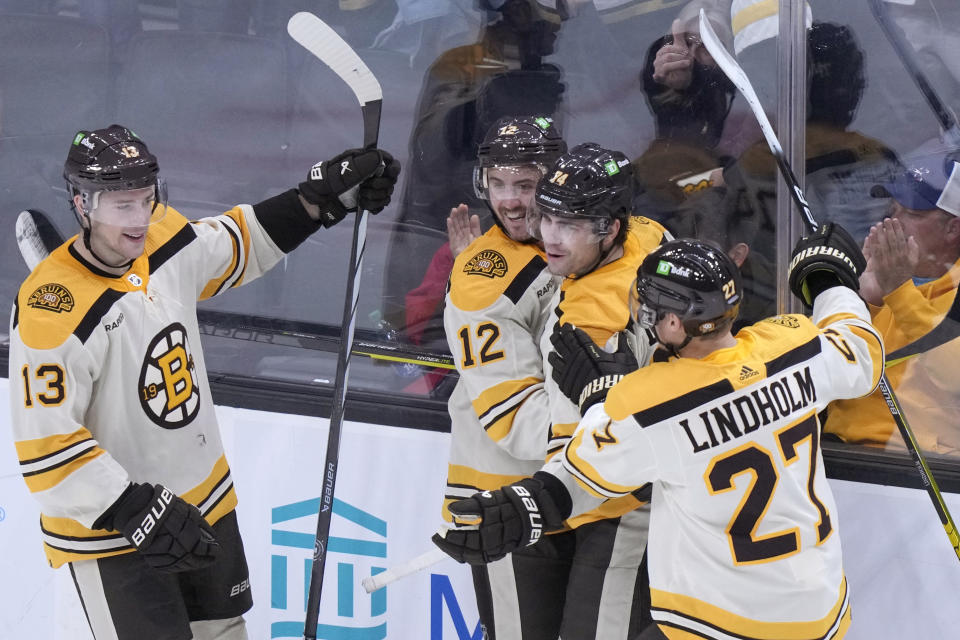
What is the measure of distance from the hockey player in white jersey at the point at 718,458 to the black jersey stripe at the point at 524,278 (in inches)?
12.0

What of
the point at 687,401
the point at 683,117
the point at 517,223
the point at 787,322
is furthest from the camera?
the point at 683,117

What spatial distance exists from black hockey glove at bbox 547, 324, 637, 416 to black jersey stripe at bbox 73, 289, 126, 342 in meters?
0.83

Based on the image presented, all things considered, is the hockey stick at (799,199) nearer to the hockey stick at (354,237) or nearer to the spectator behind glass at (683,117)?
the spectator behind glass at (683,117)

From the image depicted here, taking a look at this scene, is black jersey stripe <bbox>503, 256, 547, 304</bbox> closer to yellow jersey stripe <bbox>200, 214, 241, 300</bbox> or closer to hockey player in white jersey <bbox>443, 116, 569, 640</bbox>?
hockey player in white jersey <bbox>443, 116, 569, 640</bbox>

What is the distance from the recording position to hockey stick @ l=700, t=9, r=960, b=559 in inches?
93.3

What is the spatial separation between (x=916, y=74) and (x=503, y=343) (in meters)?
1.26

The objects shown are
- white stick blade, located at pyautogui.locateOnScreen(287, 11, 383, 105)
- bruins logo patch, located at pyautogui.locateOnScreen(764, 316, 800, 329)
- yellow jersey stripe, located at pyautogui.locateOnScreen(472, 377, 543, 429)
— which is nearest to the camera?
bruins logo patch, located at pyautogui.locateOnScreen(764, 316, 800, 329)

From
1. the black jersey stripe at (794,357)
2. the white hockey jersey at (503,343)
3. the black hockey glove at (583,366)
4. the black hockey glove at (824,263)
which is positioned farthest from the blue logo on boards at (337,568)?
the black jersey stripe at (794,357)

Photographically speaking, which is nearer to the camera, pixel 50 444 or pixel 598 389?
pixel 598 389

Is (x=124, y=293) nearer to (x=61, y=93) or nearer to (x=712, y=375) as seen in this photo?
(x=712, y=375)

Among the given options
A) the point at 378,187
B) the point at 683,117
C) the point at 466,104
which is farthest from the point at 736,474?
the point at 466,104

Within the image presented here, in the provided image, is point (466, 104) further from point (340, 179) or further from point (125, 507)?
point (125, 507)

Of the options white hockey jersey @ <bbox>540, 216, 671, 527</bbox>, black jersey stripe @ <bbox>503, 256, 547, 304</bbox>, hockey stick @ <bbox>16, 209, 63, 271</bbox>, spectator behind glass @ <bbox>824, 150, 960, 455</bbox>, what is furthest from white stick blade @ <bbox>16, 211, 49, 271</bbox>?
spectator behind glass @ <bbox>824, 150, 960, 455</bbox>

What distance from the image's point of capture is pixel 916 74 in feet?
9.02
